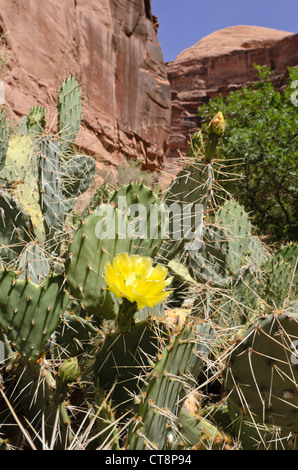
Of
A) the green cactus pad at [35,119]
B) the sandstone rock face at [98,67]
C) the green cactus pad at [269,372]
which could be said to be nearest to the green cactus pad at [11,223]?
the green cactus pad at [269,372]

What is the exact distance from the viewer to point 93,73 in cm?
1075

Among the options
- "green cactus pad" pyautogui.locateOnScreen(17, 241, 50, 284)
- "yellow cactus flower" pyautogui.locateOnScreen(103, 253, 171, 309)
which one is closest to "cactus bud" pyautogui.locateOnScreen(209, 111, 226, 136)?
"yellow cactus flower" pyautogui.locateOnScreen(103, 253, 171, 309)

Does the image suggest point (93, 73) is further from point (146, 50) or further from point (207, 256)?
point (207, 256)

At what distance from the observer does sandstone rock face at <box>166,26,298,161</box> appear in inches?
883

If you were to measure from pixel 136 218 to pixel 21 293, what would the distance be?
0.55 m

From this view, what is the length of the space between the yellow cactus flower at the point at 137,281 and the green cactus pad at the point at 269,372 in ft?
0.99

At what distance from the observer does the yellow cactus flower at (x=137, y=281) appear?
2.96 feet

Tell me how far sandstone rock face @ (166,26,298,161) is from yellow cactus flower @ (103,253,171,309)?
846 inches

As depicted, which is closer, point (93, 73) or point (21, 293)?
point (21, 293)

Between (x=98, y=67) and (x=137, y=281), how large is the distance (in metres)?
11.4

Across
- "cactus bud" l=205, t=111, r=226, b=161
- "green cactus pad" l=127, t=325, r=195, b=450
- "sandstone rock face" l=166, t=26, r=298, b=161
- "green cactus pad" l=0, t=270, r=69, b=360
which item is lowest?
"green cactus pad" l=127, t=325, r=195, b=450

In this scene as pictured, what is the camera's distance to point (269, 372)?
984 millimetres

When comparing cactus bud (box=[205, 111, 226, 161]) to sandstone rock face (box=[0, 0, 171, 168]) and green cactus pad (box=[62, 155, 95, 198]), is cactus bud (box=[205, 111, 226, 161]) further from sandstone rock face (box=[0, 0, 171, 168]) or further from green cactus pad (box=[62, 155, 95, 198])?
sandstone rock face (box=[0, 0, 171, 168])

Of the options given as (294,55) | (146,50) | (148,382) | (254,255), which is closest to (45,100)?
(146,50)
